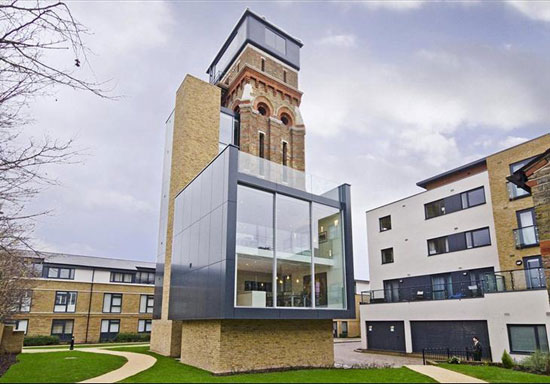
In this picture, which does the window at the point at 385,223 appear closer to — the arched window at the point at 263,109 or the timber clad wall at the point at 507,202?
the timber clad wall at the point at 507,202

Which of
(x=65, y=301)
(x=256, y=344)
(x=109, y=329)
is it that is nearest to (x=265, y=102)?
(x=256, y=344)

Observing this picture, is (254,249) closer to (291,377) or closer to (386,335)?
(291,377)

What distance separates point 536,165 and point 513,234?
1041 centimetres

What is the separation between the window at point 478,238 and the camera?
21256 mm

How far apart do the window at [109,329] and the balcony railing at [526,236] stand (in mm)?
32267

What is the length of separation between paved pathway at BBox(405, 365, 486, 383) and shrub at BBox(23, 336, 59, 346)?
93.9 feet

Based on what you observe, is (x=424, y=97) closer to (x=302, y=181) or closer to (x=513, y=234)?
(x=513, y=234)

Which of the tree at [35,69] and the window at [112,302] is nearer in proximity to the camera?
the tree at [35,69]

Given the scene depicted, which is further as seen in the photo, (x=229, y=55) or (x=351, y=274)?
(x=229, y=55)

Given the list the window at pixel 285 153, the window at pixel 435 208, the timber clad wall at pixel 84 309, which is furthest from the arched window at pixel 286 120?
the timber clad wall at pixel 84 309

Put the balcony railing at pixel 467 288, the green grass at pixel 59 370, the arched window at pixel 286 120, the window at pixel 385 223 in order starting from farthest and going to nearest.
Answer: the window at pixel 385 223
the arched window at pixel 286 120
the balcony railing at pixel 467 288
the green grass at pixel 59 370

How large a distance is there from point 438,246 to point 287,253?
45.6ft

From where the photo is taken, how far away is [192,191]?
17.6m

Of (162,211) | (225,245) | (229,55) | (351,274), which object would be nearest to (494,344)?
(351,274)
